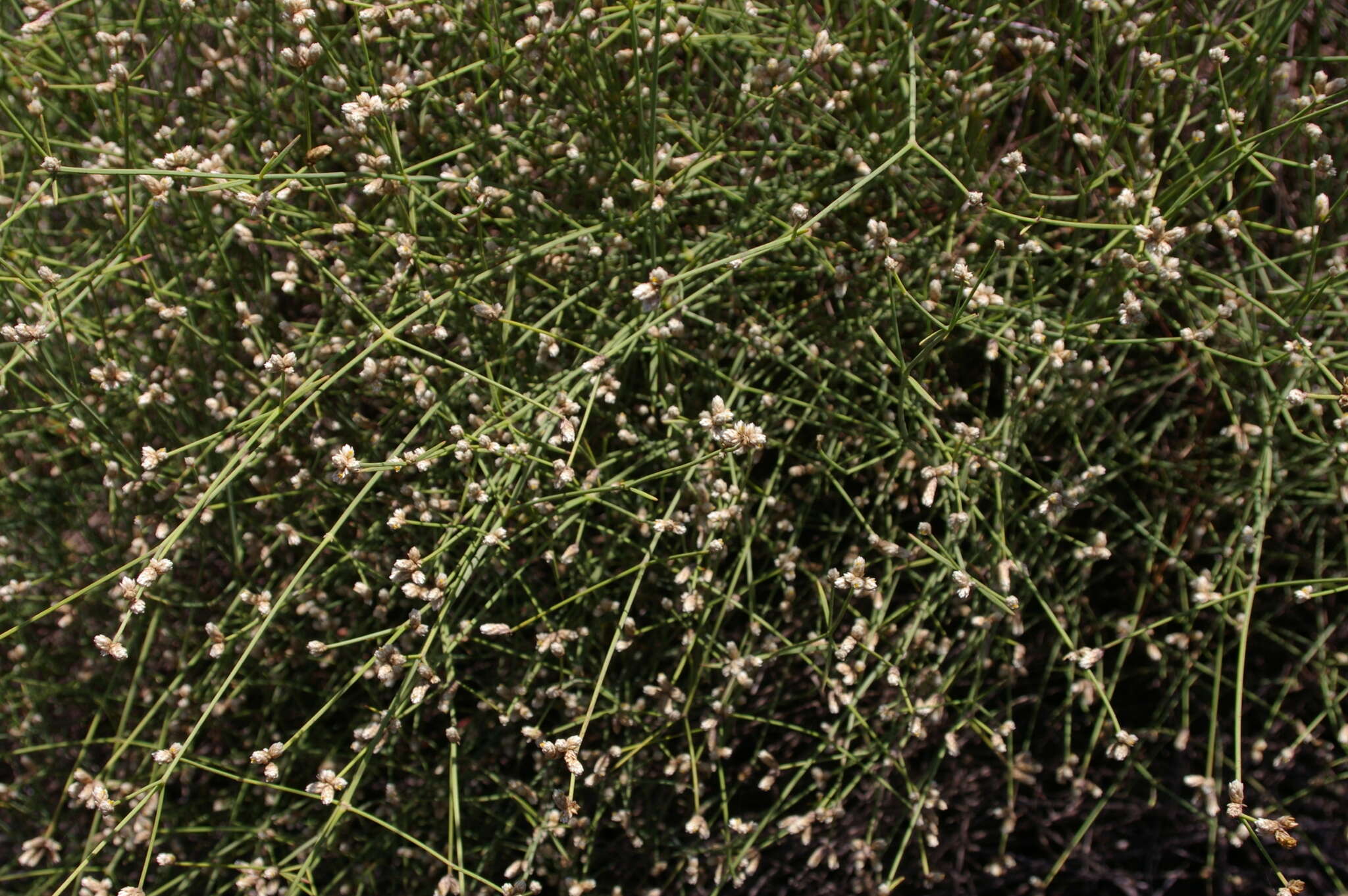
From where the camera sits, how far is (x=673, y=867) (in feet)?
6.91

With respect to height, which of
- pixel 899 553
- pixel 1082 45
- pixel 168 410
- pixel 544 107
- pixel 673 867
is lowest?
pixel 673 867

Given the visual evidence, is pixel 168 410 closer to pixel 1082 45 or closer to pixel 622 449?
pixel 622 449

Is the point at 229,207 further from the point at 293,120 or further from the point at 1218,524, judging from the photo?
the point at 1218,524

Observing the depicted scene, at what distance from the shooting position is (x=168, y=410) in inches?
74.2

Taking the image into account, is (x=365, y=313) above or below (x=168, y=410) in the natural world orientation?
above

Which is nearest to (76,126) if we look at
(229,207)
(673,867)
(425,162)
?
(229,207)

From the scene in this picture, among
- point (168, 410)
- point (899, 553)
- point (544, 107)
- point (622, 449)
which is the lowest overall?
point (899, 553)

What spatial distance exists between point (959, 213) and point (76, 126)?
1.68 metres

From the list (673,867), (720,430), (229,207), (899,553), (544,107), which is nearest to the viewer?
(720,430)

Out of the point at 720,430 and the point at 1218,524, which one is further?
the point at 1218,524

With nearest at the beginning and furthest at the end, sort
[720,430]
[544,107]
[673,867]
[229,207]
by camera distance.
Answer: [720,430], [544,107], [229,207], [673,867]

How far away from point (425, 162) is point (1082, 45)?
4.45 ft

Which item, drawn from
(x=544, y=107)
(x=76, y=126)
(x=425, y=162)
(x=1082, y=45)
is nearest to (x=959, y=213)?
(x=1082, y=45)

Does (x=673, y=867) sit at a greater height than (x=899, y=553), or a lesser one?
lesser
